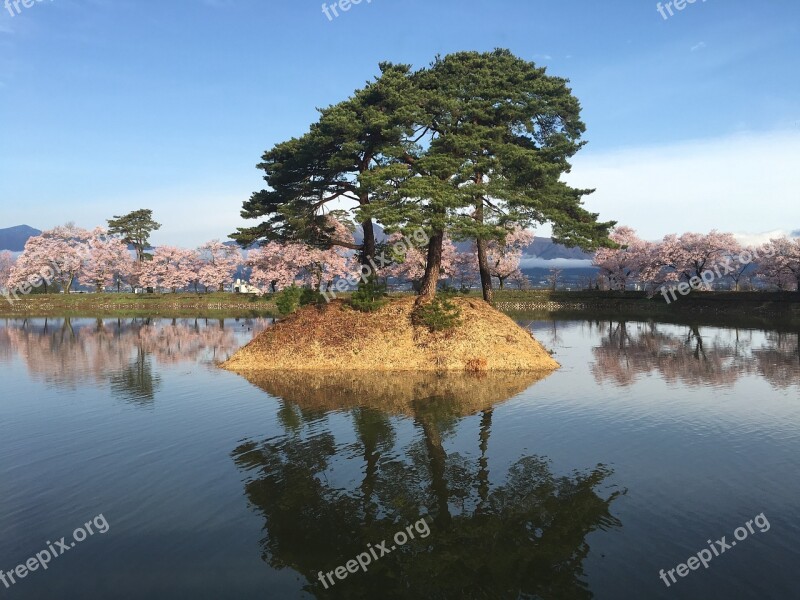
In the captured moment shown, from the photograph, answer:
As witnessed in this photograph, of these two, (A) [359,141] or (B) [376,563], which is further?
(A) [359,141]

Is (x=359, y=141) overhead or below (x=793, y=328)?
overhead

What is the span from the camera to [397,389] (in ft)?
81.9

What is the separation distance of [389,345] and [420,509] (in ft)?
63.9

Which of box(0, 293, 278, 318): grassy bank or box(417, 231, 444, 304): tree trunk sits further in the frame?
box(0, 293, 278, 318): grassy bank

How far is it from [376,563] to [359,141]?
90.4 ft

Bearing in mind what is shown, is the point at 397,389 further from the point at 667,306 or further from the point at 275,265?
the point at 275,265

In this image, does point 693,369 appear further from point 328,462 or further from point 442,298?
point 328,462

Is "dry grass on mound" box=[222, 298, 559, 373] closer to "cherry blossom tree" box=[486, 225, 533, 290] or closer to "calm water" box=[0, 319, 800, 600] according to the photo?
"calm water" box=[0, 319, 800, 600]

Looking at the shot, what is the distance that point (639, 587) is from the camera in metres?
8.93

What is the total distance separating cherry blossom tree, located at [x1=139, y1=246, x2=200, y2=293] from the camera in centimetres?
11212

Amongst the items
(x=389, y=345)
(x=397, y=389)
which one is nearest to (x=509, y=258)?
(x=389, y=345)

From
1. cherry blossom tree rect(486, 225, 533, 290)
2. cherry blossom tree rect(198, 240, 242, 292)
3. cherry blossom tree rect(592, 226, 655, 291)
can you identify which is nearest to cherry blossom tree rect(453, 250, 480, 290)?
cherry blossom tree rect(486, 225, 533, 290)

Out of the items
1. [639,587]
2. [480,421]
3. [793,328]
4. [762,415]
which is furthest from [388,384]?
[793,328]

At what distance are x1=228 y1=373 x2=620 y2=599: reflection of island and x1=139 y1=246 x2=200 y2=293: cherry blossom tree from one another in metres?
102
